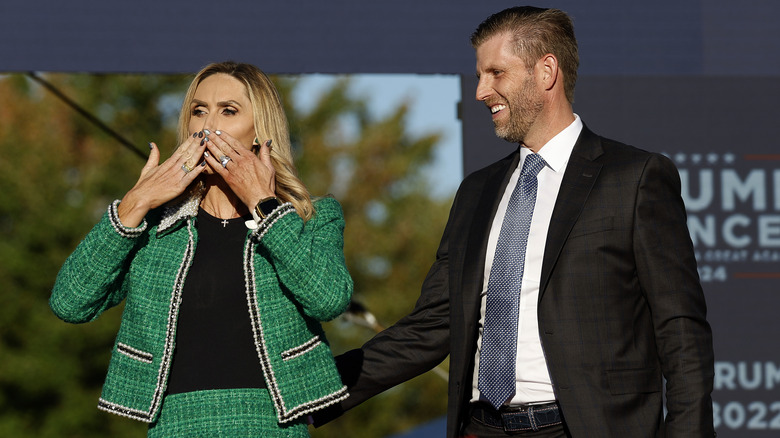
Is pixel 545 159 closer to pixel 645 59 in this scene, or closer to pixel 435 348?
pixel 435 348

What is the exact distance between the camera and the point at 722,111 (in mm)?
4688

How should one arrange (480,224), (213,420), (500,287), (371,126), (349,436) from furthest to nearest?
(371,126), (349,436), (480,224), (500,287), (213,420)

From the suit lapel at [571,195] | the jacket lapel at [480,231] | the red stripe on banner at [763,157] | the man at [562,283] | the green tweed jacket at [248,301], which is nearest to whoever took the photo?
the green tweed jacket at [248,301]

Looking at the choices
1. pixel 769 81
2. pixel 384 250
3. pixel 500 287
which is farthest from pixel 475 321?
pixel 384 250

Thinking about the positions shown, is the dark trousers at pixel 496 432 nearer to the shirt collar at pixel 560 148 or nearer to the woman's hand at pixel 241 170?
the shirt collar at pixel 560 148

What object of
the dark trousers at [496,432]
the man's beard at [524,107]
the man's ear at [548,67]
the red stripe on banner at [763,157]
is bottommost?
the dark trousers at [496,432]

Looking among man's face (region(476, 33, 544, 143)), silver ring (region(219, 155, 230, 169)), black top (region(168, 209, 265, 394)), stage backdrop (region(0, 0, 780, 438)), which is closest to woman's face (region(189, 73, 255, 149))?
silver ring (region(219, 155, 230, 169))

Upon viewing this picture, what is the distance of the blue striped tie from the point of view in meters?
2.78

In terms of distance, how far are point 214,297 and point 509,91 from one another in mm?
1015

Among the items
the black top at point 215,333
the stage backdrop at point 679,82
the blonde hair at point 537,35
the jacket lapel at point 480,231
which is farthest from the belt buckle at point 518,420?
the stage backdrop at point 679,82

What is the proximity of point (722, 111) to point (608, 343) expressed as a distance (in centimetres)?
233

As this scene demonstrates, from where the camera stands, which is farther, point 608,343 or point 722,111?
point 722,111

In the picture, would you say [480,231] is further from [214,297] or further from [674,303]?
[214,297]

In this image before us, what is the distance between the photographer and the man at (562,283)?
267 cm
